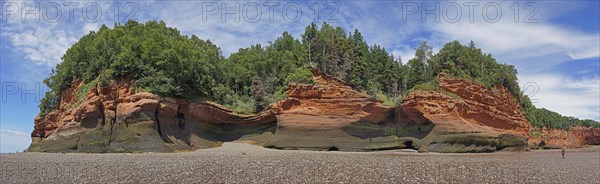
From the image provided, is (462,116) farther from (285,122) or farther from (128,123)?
(128,123)

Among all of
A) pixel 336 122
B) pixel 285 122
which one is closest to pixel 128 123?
pixel 285 122

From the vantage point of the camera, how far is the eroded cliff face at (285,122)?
3644 cm

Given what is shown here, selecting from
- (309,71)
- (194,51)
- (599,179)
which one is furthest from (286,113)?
(599,179)

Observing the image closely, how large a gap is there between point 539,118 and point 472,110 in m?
46.7

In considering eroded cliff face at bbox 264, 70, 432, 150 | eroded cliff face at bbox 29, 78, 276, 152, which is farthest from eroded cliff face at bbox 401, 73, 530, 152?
eroded cliff face at bbox 29, 78, 276, 152

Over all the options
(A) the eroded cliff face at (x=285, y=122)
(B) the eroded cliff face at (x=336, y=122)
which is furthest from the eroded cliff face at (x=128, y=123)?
(B) the eroded cliff face at (x=336, y=122)

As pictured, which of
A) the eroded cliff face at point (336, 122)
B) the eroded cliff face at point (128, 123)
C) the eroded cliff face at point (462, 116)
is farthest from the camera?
the eroded cliff face at point (462, 116)

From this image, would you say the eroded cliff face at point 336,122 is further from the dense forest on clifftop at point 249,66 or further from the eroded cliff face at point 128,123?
the eroded cliff face at point 128,123

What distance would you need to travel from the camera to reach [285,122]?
43.1 m

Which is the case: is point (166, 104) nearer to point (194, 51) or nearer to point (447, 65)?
point (194, 51)

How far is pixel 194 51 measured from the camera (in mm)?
43500

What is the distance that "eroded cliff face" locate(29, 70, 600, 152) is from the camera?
120 feet

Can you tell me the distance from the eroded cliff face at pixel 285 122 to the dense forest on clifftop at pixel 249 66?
144cm

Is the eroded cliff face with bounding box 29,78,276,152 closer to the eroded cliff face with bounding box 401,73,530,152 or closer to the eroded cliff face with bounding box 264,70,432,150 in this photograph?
the eroded cliff face with bounding box 264,70,432,150
